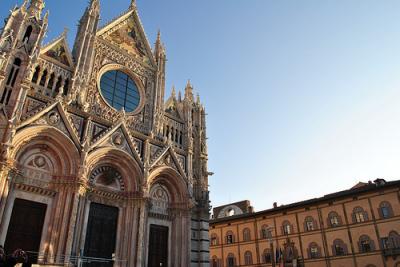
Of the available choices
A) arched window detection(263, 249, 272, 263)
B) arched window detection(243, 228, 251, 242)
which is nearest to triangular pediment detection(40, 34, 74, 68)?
arched window detection(243, 228, 251, 242)

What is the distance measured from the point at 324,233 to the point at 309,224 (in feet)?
6.44

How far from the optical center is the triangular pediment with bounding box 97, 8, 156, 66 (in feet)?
83.2

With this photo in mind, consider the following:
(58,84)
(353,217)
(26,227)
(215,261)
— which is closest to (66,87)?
(58,84)

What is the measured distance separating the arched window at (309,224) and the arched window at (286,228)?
1.88m

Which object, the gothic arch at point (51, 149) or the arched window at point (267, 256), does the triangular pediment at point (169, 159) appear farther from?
the arched window at point (267, 256)

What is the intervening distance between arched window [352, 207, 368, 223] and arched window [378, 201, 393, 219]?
1.39 m

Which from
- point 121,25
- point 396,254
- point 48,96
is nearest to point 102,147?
point 48,96

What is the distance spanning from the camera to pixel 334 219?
36.3 metres

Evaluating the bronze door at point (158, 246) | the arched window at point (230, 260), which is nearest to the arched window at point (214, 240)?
the arched window at point (230, 260)

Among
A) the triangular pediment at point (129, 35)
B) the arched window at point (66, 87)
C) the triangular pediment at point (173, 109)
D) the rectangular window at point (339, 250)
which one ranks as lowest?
the rectangular window at point (339, 250)

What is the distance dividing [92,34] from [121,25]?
3915 millimetres

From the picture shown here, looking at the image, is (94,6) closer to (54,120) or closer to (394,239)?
(54,120)

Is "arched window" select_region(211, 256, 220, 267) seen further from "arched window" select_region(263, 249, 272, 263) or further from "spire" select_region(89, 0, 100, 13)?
"spire" select_region(89, 0, 100, 13)

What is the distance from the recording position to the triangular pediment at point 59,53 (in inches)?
815
